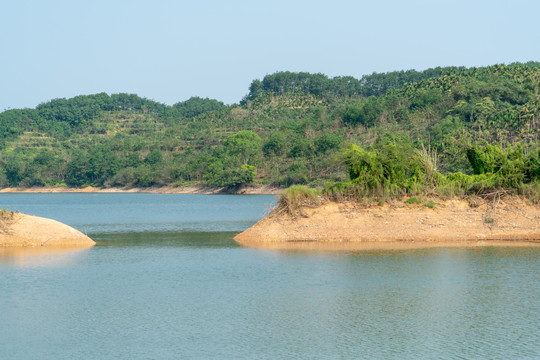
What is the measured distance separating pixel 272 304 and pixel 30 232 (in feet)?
53.0

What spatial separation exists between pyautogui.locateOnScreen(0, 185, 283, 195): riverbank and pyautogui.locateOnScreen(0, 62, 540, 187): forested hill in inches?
51.9

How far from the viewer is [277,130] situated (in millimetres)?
140750

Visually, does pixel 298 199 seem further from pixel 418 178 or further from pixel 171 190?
pixel 171 190

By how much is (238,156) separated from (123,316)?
342 ft

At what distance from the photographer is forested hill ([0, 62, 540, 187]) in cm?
10350

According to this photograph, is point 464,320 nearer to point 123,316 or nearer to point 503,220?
point 123,316

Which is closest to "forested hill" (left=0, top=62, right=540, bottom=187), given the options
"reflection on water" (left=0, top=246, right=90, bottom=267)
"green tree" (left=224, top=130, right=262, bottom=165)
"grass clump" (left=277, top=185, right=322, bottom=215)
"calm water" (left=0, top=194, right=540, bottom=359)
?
"green tree" (left=224, top=130, right=262, bottom=165)

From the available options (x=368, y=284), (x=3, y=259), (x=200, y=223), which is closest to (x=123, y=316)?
(x=368, y=284)

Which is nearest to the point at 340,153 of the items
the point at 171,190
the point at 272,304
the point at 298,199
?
the point at 298,199

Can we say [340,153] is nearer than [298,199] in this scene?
No

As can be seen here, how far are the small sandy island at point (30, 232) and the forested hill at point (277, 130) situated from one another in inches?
1911

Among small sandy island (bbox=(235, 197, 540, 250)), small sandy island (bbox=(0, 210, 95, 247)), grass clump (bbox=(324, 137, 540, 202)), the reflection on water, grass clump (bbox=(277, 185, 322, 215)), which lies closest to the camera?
the reflection on water

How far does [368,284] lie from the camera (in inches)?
821

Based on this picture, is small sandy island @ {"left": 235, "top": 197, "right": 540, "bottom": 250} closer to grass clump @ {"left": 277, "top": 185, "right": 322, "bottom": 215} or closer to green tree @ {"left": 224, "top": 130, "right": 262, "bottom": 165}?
grass clump @ {"left": 277, "top": 185, "right": 322, "bottom": 215}
